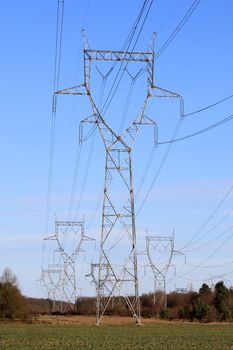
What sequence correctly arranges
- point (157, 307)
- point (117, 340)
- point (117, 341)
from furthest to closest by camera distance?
point (157, 307), point (117, 340), point (117, 341)

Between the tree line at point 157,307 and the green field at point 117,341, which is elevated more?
the tree line at point 157,307

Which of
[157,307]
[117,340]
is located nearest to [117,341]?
[117,340]

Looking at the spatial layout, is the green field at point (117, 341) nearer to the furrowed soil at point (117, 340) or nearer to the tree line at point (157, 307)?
the furrowed soil at point (117, 340)

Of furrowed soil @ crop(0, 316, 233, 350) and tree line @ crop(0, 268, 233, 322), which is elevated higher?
tree line @ crop(0, 268, 233, 322)

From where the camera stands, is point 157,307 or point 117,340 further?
point 157,307

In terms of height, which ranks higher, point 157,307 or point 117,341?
point 157,307

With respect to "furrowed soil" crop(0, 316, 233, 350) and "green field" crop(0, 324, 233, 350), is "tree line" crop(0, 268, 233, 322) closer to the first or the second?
"furrowed soil" crop(0, 316, 233, 350)

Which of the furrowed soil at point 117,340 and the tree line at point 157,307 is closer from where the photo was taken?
the furrowed soil at point 117,340

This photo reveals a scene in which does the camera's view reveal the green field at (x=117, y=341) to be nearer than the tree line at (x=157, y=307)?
Yes

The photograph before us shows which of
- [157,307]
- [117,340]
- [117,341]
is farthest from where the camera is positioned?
[157,307]

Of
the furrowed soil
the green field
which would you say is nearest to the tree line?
the furrowed soil

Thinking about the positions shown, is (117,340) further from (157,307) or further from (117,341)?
(157,307)

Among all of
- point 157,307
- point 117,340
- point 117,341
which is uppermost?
point 157,307

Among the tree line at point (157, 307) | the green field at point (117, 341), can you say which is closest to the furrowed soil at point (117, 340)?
the green field at point (117, 341)
